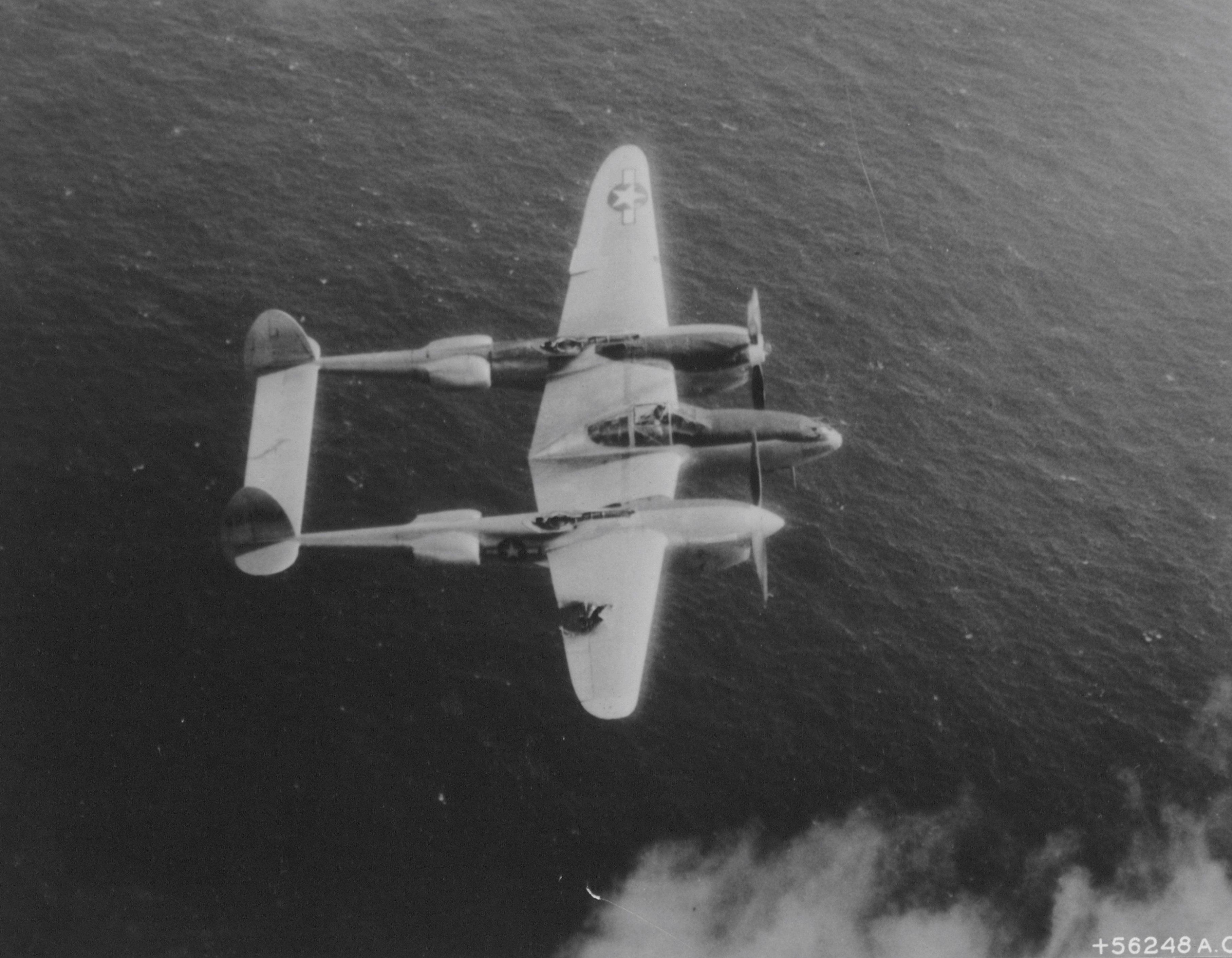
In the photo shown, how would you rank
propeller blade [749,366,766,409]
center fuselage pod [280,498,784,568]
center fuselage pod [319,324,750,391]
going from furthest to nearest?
center fuselage pod [319,324,750,391], propeller blade [749,366,766,409], center fuselage pod [280,498,784,568]

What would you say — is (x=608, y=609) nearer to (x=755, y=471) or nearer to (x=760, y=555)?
(x=760, y=555)

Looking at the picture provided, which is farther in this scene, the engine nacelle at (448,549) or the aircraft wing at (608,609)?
the engine nacelle at (448,549)

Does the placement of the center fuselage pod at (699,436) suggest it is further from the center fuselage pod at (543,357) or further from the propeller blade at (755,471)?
the center fuselage pod at (543,357)

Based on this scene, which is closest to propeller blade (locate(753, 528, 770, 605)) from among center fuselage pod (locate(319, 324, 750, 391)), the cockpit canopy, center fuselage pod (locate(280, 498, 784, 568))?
center fuselage pod (locate(280, 498, 784, 568))

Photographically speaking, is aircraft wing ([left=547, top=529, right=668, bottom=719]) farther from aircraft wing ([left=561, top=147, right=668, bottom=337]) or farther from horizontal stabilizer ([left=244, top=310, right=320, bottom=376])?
horizontal stabilizer ([left=244, top=310, right=320, bottom=376])

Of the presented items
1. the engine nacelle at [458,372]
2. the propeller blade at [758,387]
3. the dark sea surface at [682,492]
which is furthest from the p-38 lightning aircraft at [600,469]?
the dark sea surface at [682,492]

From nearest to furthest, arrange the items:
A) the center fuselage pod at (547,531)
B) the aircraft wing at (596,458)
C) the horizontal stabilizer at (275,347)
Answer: the center fuselage pod at (547,531)
the aircraft wing at (596,458)
the horizontal stabilizer at (275,347)
